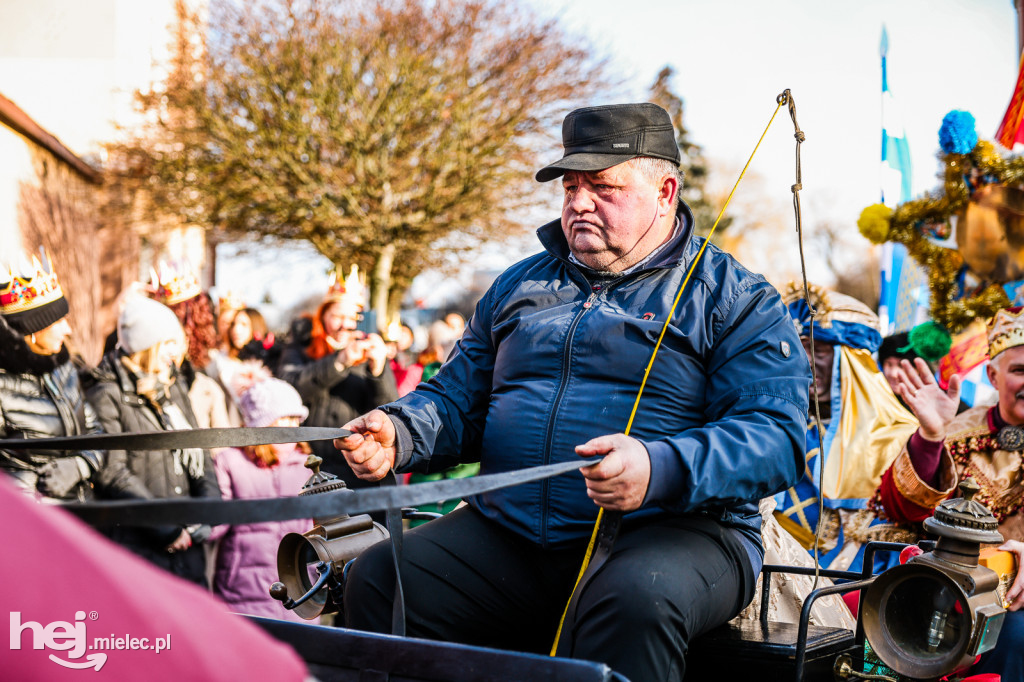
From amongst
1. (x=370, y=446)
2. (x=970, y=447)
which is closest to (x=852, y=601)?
(x=970, y=447)

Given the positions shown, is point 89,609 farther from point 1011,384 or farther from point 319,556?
point 1011,384

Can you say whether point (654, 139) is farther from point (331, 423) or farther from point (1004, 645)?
point (331, 423)

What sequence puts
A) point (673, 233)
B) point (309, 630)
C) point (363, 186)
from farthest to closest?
point (363, 186) < point (673, 233) < point (309, 630)

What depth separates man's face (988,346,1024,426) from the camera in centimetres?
322

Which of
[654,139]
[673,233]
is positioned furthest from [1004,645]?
[654,139]

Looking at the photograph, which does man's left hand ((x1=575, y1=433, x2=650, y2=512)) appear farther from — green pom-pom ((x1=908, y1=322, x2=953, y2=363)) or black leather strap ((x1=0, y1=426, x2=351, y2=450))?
green pom-pom ((x1=908, y1=322, x2=953, y2=363))

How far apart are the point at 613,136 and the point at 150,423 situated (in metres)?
3.20

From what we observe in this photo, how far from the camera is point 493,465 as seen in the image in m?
2.43

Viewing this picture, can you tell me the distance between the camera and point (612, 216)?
99.3 inches

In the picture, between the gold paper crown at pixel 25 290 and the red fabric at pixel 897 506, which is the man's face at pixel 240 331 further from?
the red fabric at pixel 897 506

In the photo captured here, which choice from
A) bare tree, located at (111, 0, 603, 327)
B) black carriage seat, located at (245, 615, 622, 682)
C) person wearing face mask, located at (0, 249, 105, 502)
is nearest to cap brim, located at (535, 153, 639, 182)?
black carriage seat, located at (245, 615, 622, 682)

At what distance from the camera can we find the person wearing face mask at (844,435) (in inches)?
156

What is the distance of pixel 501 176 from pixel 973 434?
1679 centimetres

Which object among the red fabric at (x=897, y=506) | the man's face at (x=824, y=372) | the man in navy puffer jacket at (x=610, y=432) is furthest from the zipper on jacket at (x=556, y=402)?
the man's face at (x=824, y=372)
